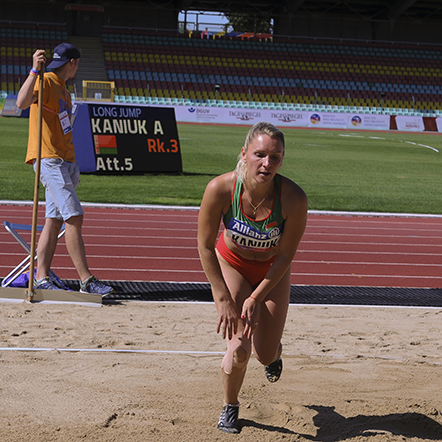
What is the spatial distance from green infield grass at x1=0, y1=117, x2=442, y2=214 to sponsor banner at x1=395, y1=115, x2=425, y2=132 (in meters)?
10.3

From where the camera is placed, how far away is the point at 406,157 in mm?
23016

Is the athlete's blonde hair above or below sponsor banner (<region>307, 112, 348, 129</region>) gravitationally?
above

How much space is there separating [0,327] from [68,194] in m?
1.29

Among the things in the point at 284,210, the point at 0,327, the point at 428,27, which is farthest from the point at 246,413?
the point at 428,27

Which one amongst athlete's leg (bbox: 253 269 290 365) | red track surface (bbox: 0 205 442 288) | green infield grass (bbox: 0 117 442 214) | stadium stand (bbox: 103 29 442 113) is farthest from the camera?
stadium stand (bbox: 103 29 442 113)

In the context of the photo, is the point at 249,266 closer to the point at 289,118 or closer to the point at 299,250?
the point at 299,250

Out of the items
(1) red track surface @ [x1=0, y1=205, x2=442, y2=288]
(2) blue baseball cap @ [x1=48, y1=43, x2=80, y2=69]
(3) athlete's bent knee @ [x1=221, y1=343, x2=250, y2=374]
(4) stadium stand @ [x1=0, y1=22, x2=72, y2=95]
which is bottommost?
(1) red track surface @ [x1=0, y1=205, x2=442, y2=288]

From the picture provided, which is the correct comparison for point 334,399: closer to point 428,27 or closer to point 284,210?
point 284,210

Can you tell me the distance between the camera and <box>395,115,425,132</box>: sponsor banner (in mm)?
38688

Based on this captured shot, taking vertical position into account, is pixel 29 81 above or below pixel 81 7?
below

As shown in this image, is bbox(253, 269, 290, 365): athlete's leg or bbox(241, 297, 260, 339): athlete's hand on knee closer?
bbox(241, 297, 260, 339): athlete's hand on knee

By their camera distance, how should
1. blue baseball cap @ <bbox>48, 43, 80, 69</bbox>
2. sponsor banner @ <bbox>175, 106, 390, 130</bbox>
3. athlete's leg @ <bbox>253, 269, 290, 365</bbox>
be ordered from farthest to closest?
1. sponsor banner @ <bbox>175, 106, 390, 130</bbox>
2. blue baseball cap @ <bbox>48, 43, 80, 69</bbox>
3. athlete's leg @ <bbox>253, 269, 290, 365</bbox>

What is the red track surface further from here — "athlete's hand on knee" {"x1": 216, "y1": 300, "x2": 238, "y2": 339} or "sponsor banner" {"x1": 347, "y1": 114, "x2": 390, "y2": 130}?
"sponsor banner" {"x1": 347, "y1": 114, "x2": 390, "y2": 130}

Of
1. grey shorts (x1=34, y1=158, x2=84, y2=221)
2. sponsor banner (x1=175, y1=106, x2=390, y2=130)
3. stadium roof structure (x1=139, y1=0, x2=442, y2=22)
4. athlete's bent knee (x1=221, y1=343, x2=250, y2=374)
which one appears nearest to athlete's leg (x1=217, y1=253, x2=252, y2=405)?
athlete's bent knee (x1=221, y1=343, x2=250, y2=374)
